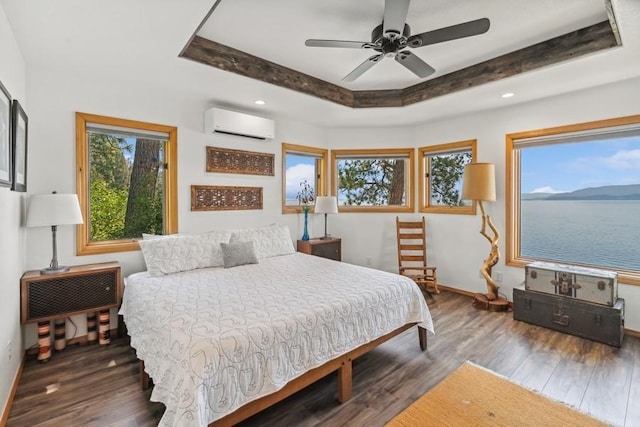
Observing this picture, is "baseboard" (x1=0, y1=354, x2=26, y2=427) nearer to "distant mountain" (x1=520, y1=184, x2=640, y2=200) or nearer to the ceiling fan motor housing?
the ceiling fan motor housing

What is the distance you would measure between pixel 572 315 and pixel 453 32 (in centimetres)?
297

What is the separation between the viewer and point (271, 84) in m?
3.15

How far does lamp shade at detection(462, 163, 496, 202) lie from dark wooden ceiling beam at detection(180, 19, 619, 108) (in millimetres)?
1050

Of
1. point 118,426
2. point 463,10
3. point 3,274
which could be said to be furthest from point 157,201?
point 463,10

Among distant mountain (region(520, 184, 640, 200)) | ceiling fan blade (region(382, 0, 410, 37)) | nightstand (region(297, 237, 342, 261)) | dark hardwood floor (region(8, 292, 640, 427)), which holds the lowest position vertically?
dark hardwood floor (region(8, 292, 640, 427))

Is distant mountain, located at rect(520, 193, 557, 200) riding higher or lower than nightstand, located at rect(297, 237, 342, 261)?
higher

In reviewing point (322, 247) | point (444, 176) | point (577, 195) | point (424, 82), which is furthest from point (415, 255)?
point (424, 82)

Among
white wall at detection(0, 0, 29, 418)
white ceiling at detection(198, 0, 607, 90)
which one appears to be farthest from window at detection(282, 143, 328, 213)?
white wall at detection(0, 0, 29, 418)

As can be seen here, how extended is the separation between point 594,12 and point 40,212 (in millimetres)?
4553

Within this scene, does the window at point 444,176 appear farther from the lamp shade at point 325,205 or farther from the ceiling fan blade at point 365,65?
the ceiling fan blade at point 365,65

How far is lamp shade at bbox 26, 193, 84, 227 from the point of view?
2496mm

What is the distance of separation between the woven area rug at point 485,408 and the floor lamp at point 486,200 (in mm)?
2767

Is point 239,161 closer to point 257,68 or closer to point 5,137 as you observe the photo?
point 257,68

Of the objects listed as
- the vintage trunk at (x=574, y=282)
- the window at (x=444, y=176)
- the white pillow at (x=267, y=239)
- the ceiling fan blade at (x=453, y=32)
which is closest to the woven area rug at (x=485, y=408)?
the ceiling fan blade at (x=453, y=32)
